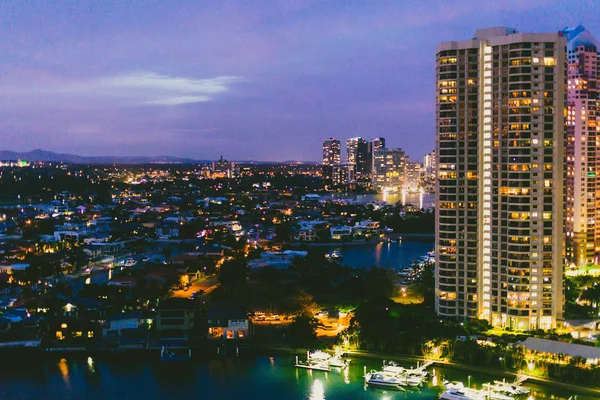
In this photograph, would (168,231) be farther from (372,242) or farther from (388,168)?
(388,168)

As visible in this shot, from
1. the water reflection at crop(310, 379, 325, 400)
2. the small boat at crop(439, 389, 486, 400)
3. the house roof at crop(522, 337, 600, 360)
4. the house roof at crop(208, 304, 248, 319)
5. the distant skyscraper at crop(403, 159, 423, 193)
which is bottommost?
the water reflection at crop(310, 379, 325, 400)

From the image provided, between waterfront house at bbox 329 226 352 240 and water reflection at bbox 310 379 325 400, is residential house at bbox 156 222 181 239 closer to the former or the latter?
waterfront house at bbox 329 226 352 240

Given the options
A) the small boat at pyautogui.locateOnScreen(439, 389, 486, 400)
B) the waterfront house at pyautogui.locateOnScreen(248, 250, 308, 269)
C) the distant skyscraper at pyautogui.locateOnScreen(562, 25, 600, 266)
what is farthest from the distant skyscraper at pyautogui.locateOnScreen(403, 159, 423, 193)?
the small boat at pyautogui.locateOnScreen(439, 389, 486, 400)

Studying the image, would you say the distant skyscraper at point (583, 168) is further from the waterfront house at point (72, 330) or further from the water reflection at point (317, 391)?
the waterfront house at point (72, 330)

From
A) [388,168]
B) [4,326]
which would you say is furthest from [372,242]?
[388,168]

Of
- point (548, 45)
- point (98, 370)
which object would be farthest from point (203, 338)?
point (548, 45)

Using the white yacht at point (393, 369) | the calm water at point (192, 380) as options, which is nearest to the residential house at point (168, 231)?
the calm water at point (192, 380)
